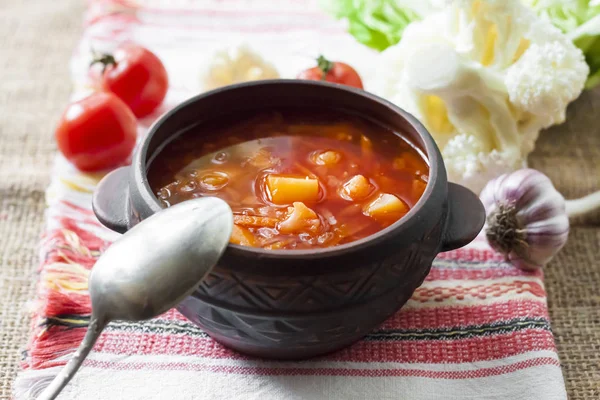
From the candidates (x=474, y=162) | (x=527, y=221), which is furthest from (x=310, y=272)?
(x=474, y=162)

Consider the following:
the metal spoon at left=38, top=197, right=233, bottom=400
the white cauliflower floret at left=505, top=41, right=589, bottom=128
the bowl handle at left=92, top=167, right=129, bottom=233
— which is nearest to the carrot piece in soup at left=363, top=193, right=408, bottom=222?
the metal spoon at left=38, top=197, right=233, bottom=400

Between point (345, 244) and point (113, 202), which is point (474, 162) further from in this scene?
point (113, 202)

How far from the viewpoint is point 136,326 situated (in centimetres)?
197

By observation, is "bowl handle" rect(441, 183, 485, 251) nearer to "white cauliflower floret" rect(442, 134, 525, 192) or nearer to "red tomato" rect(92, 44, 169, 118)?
"white cauliflower floret" rect(442, 134, 525, 192)

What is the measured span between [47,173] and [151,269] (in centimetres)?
134

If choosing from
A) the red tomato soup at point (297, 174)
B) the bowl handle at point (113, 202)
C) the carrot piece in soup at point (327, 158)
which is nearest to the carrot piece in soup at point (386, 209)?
the red tomato soup at point (297, 174)

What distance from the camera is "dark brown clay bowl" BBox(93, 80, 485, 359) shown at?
1.55m

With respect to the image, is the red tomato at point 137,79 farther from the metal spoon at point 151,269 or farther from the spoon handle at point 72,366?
the spoon handle at point 72,366

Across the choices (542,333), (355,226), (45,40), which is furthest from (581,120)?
(45,40)

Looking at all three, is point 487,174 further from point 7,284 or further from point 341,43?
point 7,284

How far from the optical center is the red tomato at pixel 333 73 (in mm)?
2785

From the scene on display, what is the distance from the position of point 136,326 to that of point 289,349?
47cm

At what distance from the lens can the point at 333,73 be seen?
9.18 ft

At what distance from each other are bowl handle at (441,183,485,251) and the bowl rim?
0.42ft
